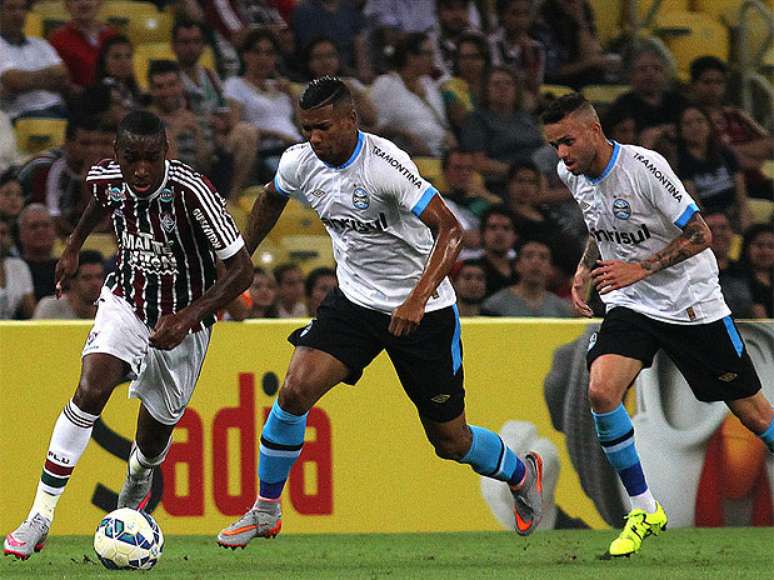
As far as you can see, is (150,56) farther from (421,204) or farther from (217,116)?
(421,204)

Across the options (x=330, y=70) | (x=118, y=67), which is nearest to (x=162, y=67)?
(x=118, y=67)

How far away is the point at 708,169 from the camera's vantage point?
11.1 metres

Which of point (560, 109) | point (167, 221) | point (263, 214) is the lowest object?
point (263, 214)

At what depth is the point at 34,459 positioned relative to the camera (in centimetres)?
783

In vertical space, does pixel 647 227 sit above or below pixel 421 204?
below

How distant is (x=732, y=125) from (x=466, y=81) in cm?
216

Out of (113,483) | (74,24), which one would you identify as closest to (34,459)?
(113,483)

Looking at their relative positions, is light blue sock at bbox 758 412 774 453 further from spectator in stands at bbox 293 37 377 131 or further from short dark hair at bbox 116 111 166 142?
spectator in stands at bbox 293 37 377 131

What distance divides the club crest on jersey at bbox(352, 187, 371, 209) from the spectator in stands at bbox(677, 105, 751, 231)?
5163 millimetres

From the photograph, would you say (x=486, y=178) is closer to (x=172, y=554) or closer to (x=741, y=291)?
(x=741, y=291)

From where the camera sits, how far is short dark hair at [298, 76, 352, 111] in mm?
6125

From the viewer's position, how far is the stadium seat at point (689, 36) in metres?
12.3

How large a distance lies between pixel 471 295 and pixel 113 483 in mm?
2857

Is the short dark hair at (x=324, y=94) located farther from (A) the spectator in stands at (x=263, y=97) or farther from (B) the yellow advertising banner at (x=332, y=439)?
(A) the spectator in stands at (x=263, y=97)
